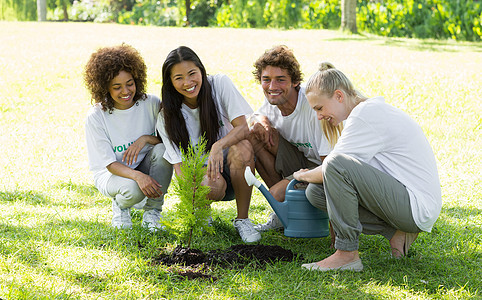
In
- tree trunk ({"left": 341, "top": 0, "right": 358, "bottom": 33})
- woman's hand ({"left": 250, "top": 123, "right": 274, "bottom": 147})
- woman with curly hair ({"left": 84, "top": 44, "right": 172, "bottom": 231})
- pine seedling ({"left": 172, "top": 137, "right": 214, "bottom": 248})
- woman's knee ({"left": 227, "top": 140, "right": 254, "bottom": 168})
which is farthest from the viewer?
tree trunk ({"left": 341, "top": 0, "right": 358, "bottom": 33})

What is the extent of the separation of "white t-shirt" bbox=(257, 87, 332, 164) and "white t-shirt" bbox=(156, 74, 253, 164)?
242 millimetres

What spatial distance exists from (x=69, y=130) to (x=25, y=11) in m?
19.1

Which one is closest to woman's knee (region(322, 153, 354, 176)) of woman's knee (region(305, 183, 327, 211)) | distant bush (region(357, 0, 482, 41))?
woman's knee (region(305, 183, 327, 211))

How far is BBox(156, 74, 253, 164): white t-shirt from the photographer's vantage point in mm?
4020

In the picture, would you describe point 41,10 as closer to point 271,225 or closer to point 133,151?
point 133,151

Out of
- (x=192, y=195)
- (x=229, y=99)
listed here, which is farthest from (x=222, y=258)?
(x=229, y=99)

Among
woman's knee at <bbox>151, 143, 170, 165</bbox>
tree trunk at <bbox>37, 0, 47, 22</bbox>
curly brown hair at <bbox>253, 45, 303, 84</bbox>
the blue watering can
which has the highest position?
tree trunk at <bbox>37, 0, 47, 22</bbox>

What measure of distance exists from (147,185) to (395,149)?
1695 mm

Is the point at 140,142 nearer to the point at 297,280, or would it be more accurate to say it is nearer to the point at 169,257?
the point at 169,257

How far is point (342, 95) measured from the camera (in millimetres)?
3377

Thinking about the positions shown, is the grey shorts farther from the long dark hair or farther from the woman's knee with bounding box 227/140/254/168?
the long dark hair

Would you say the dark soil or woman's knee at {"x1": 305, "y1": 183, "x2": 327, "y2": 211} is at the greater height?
woman's knee at {"x1": 305, "y1": 183, "x2": 327, "y2": 211}

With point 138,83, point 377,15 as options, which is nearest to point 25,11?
point 377,15

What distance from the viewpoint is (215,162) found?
12.5 ft
